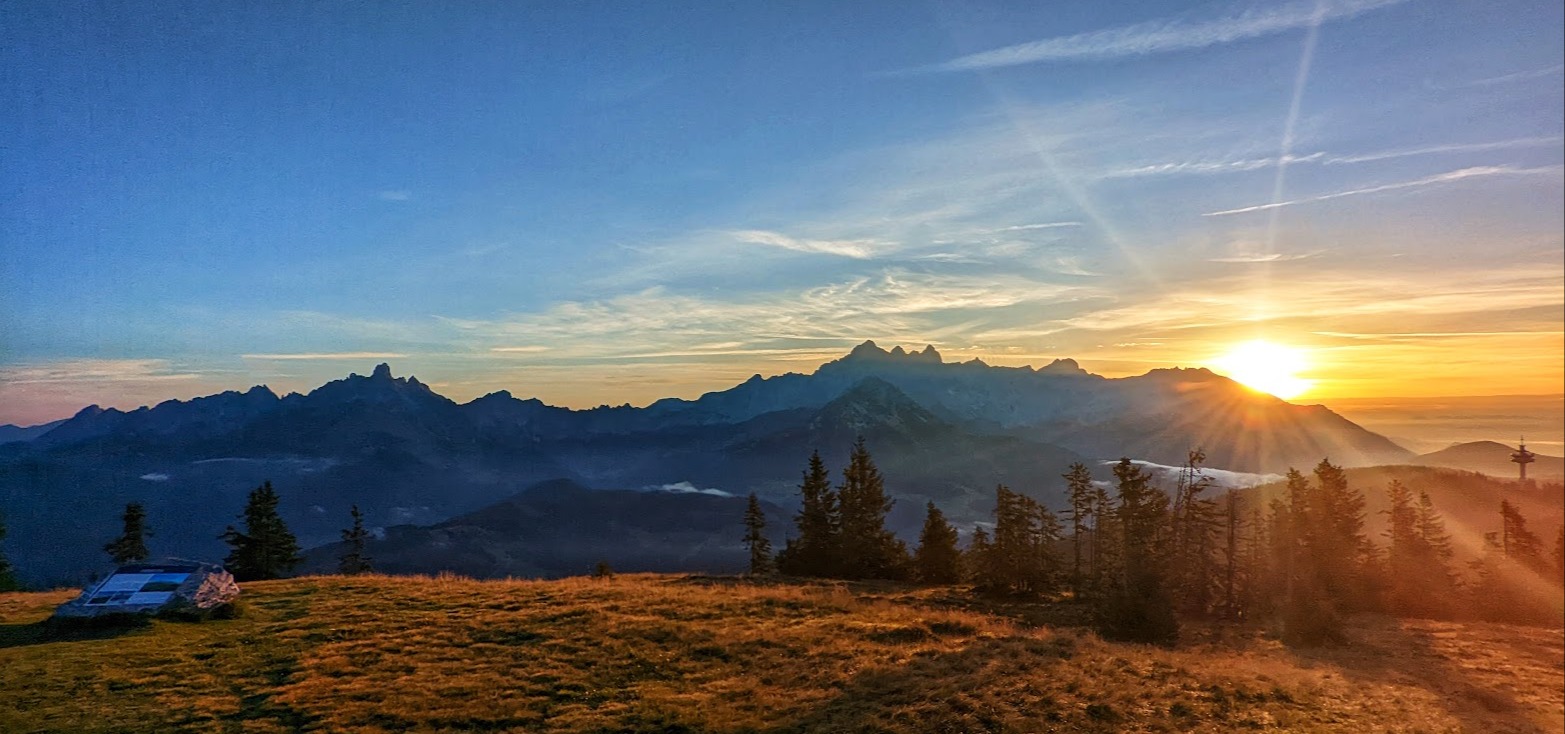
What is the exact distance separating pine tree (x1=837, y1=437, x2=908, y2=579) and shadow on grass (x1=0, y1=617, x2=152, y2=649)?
173 ft

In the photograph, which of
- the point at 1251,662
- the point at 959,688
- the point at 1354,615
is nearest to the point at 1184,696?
the point at 959,688

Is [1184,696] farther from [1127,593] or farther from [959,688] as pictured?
[1127,593]

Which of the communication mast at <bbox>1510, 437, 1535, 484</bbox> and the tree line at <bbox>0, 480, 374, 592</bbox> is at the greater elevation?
the communication mast at <bbox>1510, 437, 1535, 484</bbox>

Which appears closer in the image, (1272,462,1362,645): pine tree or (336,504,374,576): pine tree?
(1272,462,1362,645): pine tree

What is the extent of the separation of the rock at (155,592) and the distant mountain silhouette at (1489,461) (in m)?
39.6

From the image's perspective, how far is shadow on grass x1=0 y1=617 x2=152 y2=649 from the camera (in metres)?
25.8

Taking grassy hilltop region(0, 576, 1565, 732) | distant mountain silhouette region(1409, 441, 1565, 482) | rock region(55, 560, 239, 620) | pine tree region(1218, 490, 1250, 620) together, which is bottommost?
pine tree region(1218, 490, 1250, 620)

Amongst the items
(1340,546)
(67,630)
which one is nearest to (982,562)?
(1340,546)

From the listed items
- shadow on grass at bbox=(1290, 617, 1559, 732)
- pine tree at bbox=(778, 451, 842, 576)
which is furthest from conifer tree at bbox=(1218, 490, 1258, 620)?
pine tree at bbox=(778, 451, 842, 576)

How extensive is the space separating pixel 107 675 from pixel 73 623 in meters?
8.17

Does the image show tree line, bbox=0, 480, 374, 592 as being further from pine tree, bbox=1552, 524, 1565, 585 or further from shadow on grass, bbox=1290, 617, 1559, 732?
pine tree, bbox=1552, 524, 1565, 585

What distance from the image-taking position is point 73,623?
88.4 ft

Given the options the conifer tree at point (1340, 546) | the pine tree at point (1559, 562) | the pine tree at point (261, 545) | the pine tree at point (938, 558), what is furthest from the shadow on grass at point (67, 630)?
the conifer tree at point (1340, 546)

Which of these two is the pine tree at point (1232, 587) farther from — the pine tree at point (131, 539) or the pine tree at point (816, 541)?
the pine tree at point (131, 539)
